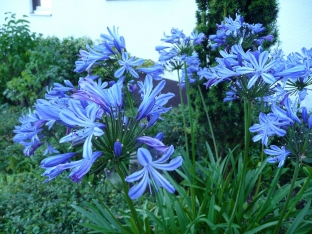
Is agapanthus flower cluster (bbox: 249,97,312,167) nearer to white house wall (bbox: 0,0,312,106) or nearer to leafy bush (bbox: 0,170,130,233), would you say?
leafy bush (bbox: 0,170,130,233)

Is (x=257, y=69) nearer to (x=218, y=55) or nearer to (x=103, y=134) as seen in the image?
(x=103, y=134)

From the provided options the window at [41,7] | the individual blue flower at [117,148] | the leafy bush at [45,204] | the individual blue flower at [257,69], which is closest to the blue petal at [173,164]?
the individual blue flower at [117,148]

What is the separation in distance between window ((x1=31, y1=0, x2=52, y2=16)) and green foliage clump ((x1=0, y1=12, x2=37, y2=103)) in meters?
2.47

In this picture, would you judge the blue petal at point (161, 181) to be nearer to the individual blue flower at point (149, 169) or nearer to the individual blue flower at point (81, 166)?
the individual blue flower at point (149, 169)

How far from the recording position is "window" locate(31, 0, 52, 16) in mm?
11455

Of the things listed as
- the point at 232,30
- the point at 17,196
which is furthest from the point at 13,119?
the point at 232,30

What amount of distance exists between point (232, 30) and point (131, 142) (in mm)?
1418

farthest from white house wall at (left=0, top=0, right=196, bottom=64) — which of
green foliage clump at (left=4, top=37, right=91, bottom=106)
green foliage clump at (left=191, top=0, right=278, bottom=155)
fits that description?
green foliage clump at (left=191, top=0, right=278, bottom=155)

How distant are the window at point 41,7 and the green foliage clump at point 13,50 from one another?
247cm

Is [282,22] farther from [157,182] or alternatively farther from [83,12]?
[83,12]

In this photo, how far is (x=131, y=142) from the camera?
5.01ft

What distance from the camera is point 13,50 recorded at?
8766mm

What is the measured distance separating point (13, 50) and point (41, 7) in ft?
11.9

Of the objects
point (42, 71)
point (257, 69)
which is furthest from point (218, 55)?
point (42, 71)
